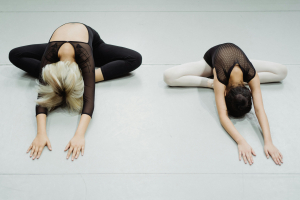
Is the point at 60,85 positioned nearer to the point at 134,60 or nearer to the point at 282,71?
the point at 134,60

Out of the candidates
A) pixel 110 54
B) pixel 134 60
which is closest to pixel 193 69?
pixel 134 60

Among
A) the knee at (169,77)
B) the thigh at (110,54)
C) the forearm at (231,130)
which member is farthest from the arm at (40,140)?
the forearm at (231,130)

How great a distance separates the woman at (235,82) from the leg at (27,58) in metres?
1.05

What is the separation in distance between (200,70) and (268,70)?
54 centimetres

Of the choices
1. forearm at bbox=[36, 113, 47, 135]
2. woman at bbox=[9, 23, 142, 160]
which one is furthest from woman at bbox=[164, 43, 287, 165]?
forearm at bbox=[36, 113, 47, 135]

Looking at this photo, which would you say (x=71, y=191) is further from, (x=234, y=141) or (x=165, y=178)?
(x=234, y=141)

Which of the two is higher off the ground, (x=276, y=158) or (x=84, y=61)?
(x=84, y=61)

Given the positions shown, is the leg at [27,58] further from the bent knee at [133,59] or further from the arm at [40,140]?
the bent knee at [133,59]

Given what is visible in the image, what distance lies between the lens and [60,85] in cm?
148

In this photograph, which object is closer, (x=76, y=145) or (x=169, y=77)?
(x=76, y=145)

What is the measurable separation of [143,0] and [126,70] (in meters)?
1.51

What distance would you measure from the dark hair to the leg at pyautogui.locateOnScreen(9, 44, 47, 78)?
1.48 meters

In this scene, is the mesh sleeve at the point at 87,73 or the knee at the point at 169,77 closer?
the mesh sleeve at the point at 87,73

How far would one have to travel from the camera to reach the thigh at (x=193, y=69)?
190 centimetres
